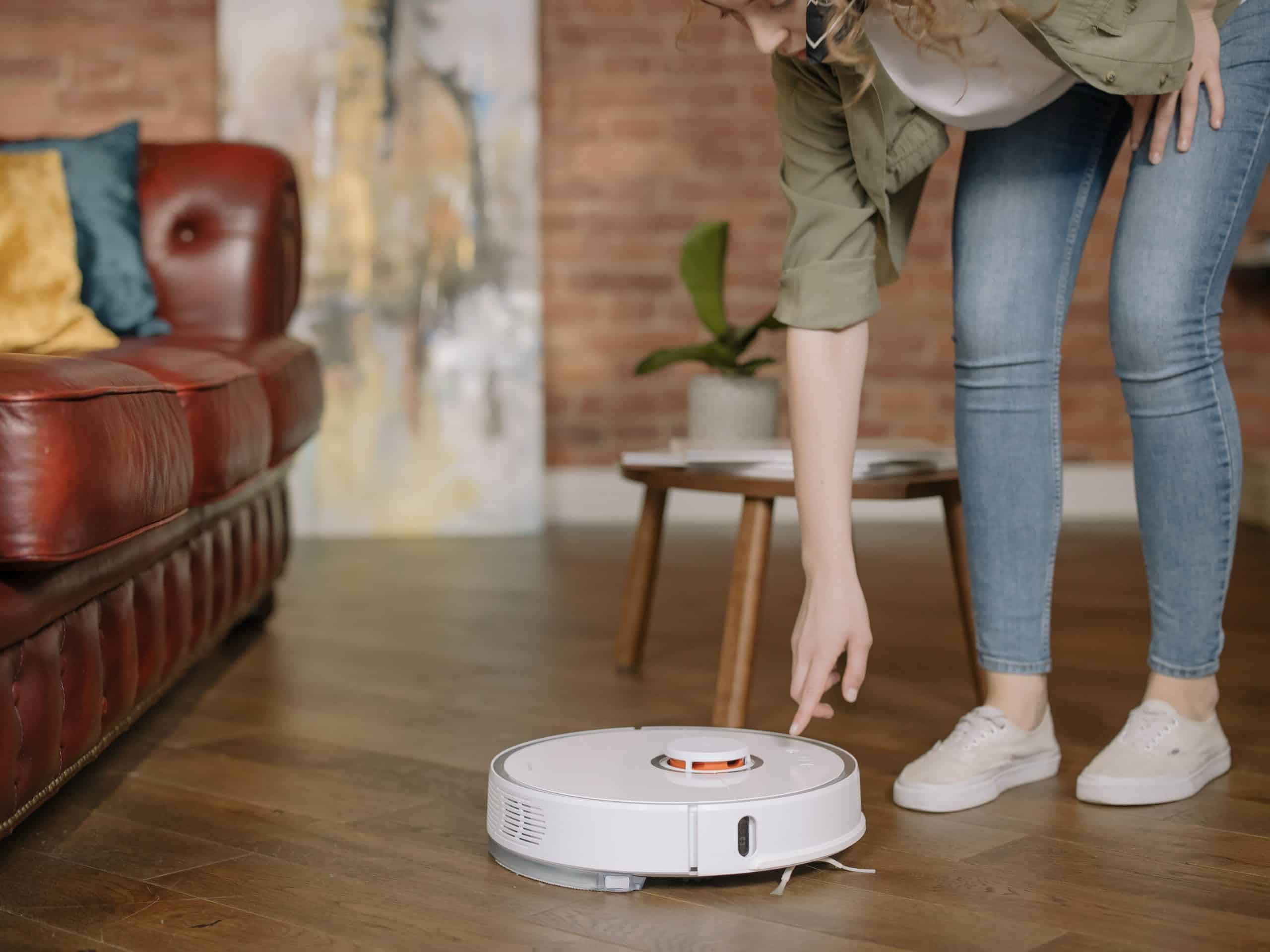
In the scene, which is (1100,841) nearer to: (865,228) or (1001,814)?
(1001,814)

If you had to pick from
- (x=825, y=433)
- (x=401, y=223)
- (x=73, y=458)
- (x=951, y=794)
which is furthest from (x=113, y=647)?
(x=401, y=223)

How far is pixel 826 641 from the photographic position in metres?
1.10

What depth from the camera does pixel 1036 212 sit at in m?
1.33

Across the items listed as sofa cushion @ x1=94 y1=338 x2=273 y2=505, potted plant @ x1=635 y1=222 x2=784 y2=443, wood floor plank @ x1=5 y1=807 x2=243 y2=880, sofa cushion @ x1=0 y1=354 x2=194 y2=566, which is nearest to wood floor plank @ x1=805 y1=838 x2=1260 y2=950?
wood floor plank @ x1=5 y1=807 x2=243 y2=880

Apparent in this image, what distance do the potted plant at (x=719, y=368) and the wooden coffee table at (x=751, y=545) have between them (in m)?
0.23

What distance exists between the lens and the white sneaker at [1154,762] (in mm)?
1269

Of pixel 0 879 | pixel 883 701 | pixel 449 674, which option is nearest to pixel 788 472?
pixel 883 701

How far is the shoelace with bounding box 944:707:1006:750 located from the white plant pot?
723mm

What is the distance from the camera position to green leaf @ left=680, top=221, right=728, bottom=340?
206cm

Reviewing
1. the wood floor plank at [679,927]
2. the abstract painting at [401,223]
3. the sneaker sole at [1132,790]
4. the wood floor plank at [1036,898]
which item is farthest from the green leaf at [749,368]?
the abstract painting at [401,223]

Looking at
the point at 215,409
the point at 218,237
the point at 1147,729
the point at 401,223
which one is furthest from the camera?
the point at 401,223

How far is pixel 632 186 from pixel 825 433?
2.72 meters

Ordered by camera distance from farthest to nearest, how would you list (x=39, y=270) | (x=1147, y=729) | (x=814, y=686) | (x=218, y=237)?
(x=218, y=237), (x=39, y=270), (x=1147, y=729), (x=814, y=686)

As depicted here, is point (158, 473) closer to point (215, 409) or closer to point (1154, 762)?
point (215, 409)
